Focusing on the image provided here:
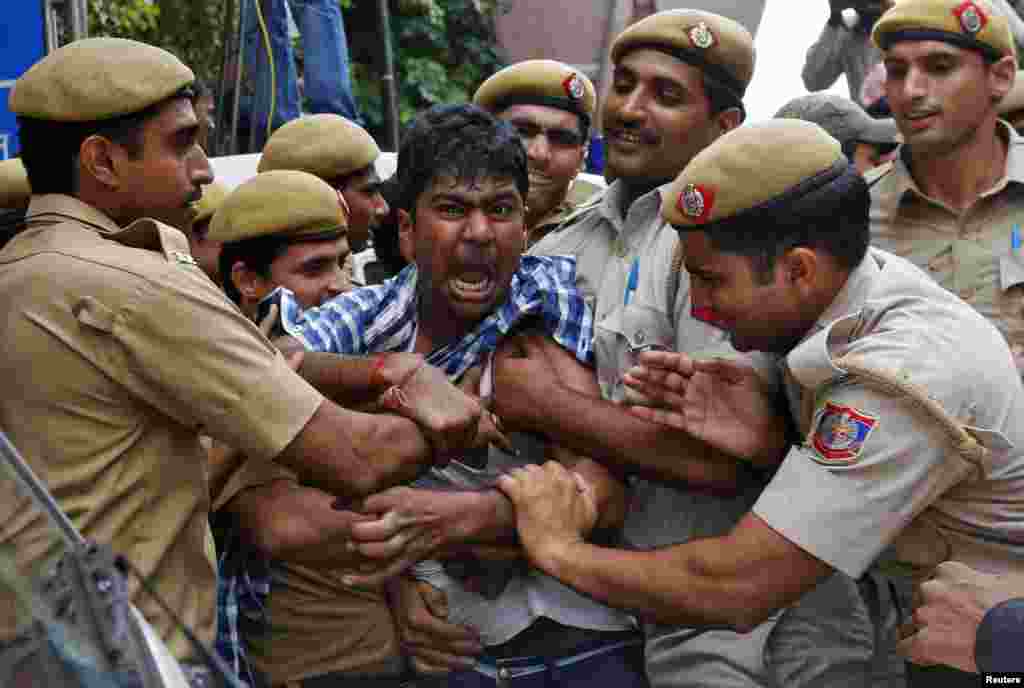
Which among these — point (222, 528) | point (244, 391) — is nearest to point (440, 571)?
point (222, 528)

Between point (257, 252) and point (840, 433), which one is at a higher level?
point (840, 433)

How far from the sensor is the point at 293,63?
766 cm

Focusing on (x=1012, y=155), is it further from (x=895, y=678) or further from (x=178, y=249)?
(x=178, y=249)

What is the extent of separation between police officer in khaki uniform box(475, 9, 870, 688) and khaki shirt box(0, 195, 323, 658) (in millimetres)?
615

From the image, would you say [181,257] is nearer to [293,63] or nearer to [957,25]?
[957,25]

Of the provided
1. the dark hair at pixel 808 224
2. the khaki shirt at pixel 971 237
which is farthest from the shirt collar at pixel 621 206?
the khaki shirt at pixel 971 237

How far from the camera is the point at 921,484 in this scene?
2615 millimetres

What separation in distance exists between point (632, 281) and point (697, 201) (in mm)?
470

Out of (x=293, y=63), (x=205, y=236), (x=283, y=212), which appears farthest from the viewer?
(x=293, y=63)

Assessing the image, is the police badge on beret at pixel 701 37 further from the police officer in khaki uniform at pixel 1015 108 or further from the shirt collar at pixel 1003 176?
the police officer in khaki uniform at pixel 1015 108

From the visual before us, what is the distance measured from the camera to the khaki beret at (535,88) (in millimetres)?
4289

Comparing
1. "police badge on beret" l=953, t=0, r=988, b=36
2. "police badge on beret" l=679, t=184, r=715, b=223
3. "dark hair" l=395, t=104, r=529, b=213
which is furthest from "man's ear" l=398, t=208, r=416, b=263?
"police badge on beret" l=953, t=0, r=988, b=36

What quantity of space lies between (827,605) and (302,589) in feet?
3.93

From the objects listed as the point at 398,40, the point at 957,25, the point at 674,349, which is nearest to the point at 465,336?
the point at 674,349
